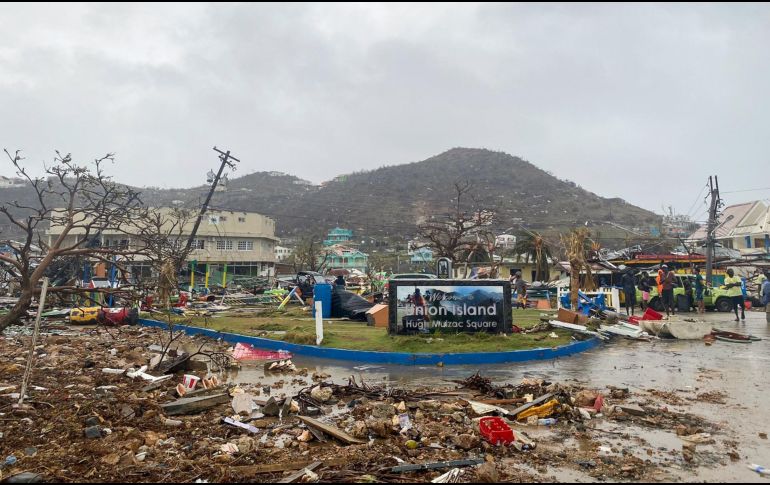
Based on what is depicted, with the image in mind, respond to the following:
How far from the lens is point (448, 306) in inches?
516

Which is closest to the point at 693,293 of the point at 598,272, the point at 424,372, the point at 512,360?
the point at 598,272

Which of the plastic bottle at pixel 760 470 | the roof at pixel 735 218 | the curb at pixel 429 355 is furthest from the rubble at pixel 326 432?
the roof at pixel 735 218

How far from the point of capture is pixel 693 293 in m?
23.8

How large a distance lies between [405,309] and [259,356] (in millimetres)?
3803

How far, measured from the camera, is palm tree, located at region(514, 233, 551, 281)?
3486cm

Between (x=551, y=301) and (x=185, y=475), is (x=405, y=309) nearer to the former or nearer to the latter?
(x=185, y=475)

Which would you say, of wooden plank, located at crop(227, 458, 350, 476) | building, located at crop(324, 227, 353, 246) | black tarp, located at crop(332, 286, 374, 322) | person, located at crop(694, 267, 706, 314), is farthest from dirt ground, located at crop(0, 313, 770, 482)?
building, located at crop(324, 227, 353, 246)

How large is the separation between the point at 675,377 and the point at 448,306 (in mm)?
5485

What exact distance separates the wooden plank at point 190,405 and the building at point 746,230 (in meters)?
55.6

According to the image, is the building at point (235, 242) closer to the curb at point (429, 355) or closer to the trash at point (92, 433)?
the curb at point (429, 355)

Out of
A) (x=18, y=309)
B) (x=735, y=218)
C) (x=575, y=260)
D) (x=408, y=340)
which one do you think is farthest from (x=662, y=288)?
(x=735, y=218)

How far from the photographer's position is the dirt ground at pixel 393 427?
4691 millimetres

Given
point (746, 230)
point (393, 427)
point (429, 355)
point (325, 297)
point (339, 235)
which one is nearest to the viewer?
point (393, 427)

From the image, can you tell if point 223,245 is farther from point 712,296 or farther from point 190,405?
point 190,405
